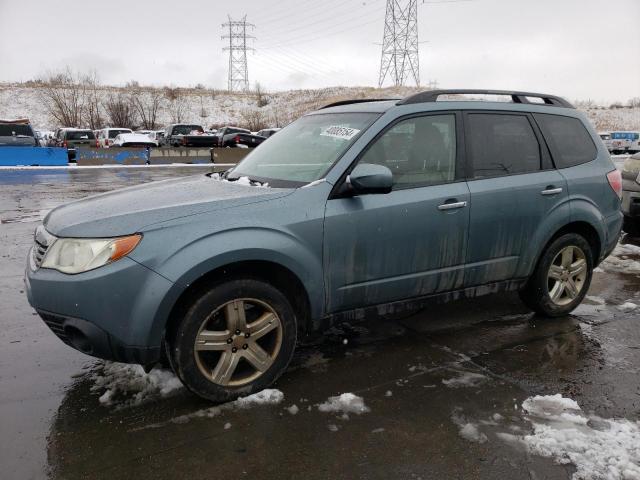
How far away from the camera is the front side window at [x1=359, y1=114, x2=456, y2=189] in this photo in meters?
3.65

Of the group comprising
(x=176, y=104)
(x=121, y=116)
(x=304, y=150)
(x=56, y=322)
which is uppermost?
(x=176, y=104)

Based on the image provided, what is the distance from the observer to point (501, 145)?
4168 millimetres

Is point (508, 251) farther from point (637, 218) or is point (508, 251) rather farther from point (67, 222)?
point (637, 218)

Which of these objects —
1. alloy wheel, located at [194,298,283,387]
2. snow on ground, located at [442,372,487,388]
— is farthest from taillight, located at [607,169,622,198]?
alloy wheel, located at [194,298,283,387]

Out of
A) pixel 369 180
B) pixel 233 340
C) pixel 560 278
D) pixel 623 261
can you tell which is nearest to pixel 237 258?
pixel 233 340

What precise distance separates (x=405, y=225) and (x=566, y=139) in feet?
6.60

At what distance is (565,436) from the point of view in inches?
111

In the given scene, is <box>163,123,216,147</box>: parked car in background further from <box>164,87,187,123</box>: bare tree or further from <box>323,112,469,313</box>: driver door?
<box>164,87,187,123</box>: bare tree

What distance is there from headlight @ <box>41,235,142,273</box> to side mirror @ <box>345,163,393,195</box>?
4.25 feet

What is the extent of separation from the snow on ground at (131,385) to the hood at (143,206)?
106 centimetres

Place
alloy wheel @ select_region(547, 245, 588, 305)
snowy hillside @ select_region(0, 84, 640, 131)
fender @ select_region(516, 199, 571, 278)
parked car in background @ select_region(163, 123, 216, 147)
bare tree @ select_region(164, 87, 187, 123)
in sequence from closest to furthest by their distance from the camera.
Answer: fender @ select_region(516, 199, 571, 278), alloy wheel @ select_region(547, 245, 588, 305), parked car in background @ select_region(163, 123, 216, 147), snowy hillside @ select_region(0, 84, 640, 131), bare tree @ select_region(164, 87, 187, 123)

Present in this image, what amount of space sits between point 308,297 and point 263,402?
68 centimetres

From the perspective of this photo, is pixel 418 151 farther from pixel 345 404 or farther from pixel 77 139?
pixel 77 139

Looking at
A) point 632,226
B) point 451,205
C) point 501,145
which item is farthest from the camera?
point 632,226
